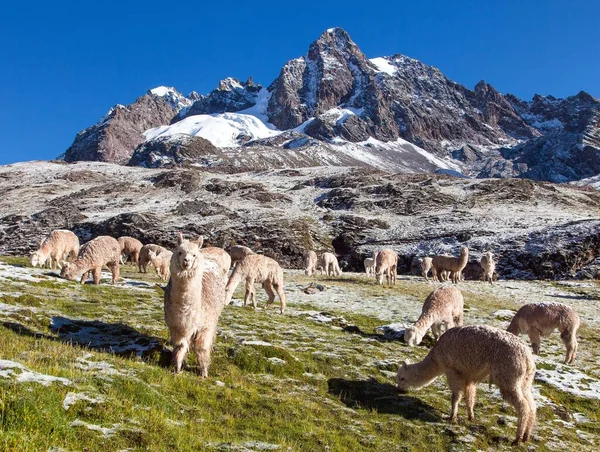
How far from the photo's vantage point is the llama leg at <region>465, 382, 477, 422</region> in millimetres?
10641

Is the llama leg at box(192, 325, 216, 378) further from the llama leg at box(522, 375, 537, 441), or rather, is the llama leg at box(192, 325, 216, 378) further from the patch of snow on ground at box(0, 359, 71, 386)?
the llama leg at box(522, 375, 537, 441)

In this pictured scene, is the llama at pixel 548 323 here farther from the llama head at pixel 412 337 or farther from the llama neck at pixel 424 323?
the llama head at pixel 412 337

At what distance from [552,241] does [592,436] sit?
47.5m

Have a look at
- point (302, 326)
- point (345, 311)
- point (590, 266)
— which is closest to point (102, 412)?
point (302, 326)

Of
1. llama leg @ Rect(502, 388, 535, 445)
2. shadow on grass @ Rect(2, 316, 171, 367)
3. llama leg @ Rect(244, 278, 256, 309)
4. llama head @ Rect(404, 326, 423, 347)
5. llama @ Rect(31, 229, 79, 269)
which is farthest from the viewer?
llama @ Rect(31, 229, 79, 269)

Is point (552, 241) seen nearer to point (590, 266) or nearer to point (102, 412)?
point (590, 266)

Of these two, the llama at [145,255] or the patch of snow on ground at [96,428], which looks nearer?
the patch of snow on ground at [96,428]

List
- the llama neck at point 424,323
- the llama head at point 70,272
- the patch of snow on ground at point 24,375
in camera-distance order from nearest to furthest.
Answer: the patch of snow on ground at point 24,375
the llama neck at point 424,323
the llama head at point 70,272

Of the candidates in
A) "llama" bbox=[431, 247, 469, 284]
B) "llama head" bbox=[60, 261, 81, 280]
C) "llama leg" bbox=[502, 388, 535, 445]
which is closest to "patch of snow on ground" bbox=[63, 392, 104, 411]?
"llama leg" bbox=[502, 388, 535, 445]

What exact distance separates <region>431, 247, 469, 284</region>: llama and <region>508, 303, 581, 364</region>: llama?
64.0ft

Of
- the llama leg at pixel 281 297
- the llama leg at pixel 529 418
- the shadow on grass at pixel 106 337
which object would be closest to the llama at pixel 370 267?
the llama leg at pixel 281 297

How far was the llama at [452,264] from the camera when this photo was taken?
3756 cm

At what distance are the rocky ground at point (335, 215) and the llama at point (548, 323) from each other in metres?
33.6

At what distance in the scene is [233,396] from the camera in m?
9.65
